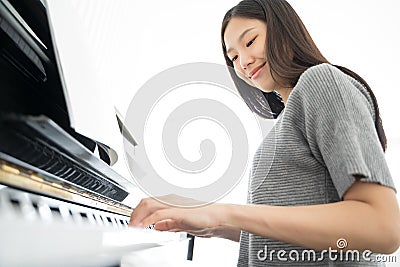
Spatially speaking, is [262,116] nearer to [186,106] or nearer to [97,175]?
[186,106]

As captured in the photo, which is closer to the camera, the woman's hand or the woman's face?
A: the woman's hand

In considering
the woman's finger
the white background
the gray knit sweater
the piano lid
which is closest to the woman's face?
the gray knit sweater

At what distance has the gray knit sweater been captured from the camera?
0.59 metres

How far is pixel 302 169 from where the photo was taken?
723 millimetres

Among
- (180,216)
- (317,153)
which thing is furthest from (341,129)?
(180,216)

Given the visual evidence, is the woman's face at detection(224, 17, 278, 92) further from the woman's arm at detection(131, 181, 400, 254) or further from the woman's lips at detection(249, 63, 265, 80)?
the woman's arm at detection(131, 181, 400, 254)

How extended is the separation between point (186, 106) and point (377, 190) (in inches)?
14.3

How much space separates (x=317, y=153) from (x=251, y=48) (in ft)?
1.07

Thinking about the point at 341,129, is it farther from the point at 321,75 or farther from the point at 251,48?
the point at 251,48

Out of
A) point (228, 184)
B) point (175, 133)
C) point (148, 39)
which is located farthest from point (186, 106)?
point (148, 39)

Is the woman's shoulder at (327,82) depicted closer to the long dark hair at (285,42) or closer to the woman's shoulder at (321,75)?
the woman's shoulder at (321,75)

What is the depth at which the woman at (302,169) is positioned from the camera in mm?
545

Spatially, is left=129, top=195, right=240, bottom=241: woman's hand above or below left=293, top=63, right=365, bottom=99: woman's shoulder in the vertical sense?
below

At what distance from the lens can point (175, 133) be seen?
32.7 inches
